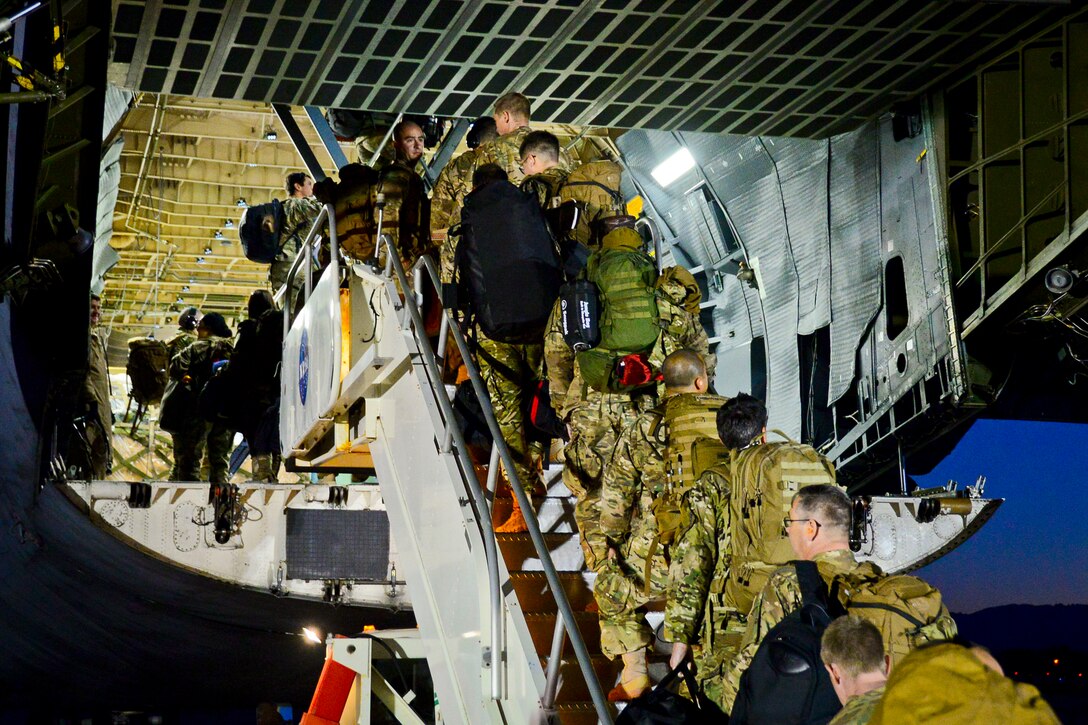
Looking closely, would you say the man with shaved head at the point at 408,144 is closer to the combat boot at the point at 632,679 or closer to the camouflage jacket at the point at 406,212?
the camouflage jacket at the point at 406,212

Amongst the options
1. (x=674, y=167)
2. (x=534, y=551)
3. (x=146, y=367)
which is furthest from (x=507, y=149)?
(x=674, y=167)

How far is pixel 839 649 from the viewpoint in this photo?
9.60 ft

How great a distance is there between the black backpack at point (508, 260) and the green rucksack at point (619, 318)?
1.14ft

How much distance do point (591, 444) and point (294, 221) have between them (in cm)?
528

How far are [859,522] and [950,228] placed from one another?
2609mm

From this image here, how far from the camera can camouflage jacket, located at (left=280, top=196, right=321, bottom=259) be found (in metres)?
10.1

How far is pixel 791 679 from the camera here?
10.7 ft

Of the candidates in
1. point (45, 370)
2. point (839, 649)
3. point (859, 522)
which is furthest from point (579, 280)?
point (45, 370)

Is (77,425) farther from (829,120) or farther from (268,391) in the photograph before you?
(829,120)

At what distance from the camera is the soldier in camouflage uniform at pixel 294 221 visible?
10.0 metres

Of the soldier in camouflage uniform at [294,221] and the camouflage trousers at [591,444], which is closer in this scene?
the camouflage trousers at [591,444]

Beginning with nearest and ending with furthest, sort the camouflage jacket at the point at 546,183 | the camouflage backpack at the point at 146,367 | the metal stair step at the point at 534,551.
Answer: the metal stair step at the point at 534,551
the camouflage jacket at the point at 546,183
the camouflage backpack at the point at 146,367

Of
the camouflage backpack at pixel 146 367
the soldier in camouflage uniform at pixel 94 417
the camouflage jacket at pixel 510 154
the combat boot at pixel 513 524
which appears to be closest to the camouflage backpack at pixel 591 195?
the camouflage jacket at pixel 510 154

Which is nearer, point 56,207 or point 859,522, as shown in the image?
point 56,207
